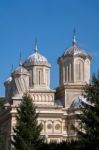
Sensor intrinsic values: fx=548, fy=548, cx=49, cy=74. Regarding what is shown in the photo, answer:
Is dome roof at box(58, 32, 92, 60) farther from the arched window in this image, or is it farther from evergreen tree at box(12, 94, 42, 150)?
evergreen tree at box(12, 94, 42, 150)

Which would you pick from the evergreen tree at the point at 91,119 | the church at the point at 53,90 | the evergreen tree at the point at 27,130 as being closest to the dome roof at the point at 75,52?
the church at the point at 53,90

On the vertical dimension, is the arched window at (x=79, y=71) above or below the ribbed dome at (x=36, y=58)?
below

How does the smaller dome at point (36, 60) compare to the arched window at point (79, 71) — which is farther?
the smaller dome at point (36, 60)

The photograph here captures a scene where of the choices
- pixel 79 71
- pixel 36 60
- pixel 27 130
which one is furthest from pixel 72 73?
pixel 27 130

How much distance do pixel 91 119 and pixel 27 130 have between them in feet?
36.5

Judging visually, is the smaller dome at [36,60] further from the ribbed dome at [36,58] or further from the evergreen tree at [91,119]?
the evergreen tree at [91,119]

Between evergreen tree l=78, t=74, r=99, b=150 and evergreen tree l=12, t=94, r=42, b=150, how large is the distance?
9515mm

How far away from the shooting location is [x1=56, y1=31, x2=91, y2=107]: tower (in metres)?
63.7

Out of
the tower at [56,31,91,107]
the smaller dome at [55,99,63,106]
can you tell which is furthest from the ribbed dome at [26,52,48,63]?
the smaller dome at [55,99,63,106]

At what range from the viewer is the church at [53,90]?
Answer: 60656mm

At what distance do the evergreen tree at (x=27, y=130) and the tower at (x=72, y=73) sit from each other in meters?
21.7

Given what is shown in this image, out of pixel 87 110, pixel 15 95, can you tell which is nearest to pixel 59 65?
pixel 15 95

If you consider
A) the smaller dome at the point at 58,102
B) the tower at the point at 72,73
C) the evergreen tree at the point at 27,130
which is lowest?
the evergreen tree at the point at 27,130

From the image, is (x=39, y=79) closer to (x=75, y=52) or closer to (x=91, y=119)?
(x=75, y=52)
